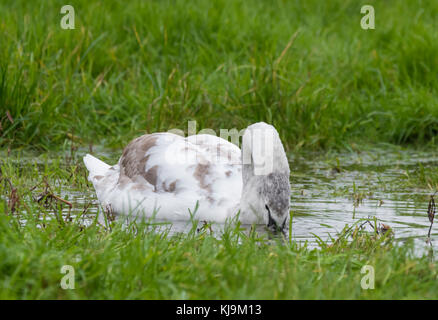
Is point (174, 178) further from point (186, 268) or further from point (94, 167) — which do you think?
point (186, 268)

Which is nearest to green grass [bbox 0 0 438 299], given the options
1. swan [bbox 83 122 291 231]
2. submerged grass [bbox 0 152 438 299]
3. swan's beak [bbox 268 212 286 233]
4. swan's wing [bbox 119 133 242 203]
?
submerged grass [bbox 0 152 438 299]

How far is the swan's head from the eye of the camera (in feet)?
17.7

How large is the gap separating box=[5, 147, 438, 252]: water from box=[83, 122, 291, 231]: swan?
15 cm

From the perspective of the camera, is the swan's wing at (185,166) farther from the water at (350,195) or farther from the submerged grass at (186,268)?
the submerged grass at (186,268)

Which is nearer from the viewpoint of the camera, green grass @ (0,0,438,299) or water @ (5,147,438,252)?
green grass @ (0,0,438,299)

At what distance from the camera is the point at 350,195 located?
6746 mm

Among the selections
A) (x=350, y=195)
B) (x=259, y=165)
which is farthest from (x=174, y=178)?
(x=350, y=195)

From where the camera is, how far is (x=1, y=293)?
140 inches

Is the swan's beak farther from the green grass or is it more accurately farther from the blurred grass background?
the blurred grass background

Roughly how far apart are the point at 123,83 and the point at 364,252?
206 inches

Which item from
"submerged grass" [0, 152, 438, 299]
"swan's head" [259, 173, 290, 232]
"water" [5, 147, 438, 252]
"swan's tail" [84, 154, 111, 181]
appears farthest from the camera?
"swan's tail" [84, 154, 111, 181]

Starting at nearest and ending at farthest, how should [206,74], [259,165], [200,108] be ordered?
1. [259,165]
2. [200,108]
3. [206,74]

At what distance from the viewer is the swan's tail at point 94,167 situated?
6969 mm

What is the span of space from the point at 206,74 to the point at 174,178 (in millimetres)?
3530
